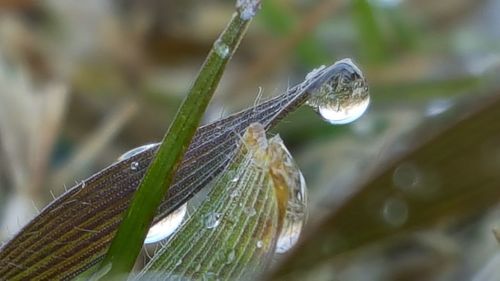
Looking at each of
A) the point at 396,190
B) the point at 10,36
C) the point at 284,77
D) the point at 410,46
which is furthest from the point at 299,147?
the point at 10,36

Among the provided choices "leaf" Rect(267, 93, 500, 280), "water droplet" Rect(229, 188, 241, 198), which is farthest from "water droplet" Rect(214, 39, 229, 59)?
"leaf" Rect(267, 93, 500, 280)

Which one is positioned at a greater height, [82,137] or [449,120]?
[82,137]

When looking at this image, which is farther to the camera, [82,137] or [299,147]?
[82,137]

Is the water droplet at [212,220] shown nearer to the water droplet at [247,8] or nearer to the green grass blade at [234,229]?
the green grass blade at [234,229]

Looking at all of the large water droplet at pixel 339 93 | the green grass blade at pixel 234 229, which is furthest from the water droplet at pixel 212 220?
the large water droplet at pixel 339 93

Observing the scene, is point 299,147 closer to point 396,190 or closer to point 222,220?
point 396,190

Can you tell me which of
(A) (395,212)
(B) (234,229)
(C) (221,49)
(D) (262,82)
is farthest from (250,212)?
(D) (262,82)

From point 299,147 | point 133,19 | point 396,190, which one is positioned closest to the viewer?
point 396,190
